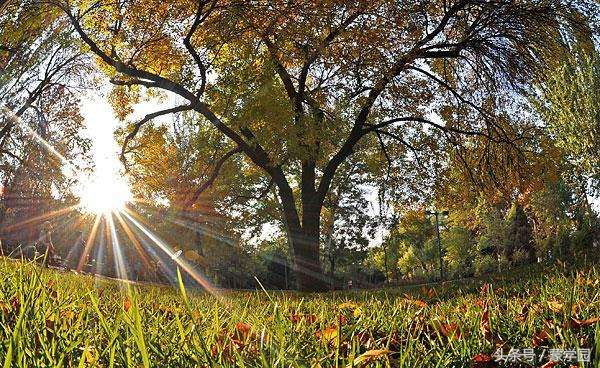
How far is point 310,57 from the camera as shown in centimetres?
1196

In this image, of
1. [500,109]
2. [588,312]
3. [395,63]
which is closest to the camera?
[588,312]

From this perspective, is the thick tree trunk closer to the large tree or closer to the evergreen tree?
the large tree

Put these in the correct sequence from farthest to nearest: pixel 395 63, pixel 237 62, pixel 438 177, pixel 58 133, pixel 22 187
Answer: pixel 22 187
pixel 58 133
pixel 438 177
pixel 237 62
pixel 395 63

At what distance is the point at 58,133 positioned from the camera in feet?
77.2

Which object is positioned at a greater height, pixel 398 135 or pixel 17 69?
pixel 17 69

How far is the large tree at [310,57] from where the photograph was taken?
12258mm

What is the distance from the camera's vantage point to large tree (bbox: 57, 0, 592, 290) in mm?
12258

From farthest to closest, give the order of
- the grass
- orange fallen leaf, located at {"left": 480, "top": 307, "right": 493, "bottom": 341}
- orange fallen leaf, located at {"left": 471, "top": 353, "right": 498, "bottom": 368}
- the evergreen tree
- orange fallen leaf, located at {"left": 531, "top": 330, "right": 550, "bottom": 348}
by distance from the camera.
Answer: the evergreen tree < orange fallen leaf, located at {"left": 480, "top": 307, "right": 493, "bottom": 341} < orange fallen leaf, located at {"left": 531, "top": 330, "right": 550, "bottom": 348} < orange fallen leaf, located at {"left": 471, "top": 353, "right": 498, "bottom": 368} < the grass

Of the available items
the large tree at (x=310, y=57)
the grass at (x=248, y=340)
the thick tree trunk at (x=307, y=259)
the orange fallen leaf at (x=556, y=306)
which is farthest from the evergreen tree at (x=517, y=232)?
the grass at (x=248, y=340)

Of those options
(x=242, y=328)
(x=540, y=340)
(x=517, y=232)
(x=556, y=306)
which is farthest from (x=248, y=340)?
(x=517, y=232)

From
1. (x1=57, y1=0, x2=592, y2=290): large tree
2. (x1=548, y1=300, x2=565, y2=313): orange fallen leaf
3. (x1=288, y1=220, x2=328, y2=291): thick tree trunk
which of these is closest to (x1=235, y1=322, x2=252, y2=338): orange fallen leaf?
(x1=548, y1=300, x2=565, y2=313): orange fallen leaf

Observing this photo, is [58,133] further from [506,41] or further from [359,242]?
[359,242]

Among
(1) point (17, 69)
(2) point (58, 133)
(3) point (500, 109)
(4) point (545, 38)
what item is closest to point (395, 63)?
(4) point (545, 38)

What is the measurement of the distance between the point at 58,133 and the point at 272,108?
14.9 meters
